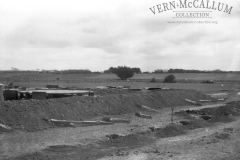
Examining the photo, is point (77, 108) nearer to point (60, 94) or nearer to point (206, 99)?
point (60, 94)

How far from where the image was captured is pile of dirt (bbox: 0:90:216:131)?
1609 cm

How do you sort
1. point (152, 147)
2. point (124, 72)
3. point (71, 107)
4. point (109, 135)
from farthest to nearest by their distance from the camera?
point (124, 72) → point (71, 107) → point (109, 135) → point (152, 147)

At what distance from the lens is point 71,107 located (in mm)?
19938

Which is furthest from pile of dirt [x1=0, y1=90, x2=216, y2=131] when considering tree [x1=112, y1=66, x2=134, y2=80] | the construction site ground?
tree [x1=112, y1=66, x2=134, y2=80]

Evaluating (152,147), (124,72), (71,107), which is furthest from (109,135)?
(124,72)

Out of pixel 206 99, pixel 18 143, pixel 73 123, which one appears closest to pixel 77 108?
pixel 73 123

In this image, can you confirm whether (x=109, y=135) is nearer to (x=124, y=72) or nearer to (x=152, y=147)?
(x=152, y=147)

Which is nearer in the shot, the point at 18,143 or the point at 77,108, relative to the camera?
the point at 18,143

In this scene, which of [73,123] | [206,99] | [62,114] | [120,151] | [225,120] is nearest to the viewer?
[120,151]

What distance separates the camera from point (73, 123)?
17266 mm

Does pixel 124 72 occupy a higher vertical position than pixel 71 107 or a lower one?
higher

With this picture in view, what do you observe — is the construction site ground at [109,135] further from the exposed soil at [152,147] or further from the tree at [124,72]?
the tree at [124,72]

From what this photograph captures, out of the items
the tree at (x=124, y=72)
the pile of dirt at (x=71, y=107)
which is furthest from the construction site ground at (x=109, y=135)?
the tree at (x=124, y=72)

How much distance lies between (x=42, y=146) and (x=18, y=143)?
1.15 m
